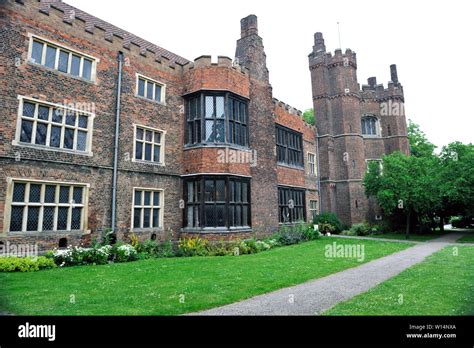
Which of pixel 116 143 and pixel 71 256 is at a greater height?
pixel 116 143

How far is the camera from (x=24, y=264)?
8.97m

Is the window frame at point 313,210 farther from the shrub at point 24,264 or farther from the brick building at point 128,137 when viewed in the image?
the shrub at point 24,264

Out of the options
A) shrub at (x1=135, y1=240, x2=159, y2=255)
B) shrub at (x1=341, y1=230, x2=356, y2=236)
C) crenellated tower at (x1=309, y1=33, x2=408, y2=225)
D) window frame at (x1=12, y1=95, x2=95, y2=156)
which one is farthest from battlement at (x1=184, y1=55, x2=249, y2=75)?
shrub at (x1=341, y1=230, x2=356, y2=236)

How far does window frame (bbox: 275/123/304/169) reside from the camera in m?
20.4

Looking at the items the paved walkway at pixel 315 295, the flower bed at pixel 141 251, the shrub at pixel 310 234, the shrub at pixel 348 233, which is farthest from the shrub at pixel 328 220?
the paved walkway at pixel 315 295

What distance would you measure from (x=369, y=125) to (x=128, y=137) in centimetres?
2498

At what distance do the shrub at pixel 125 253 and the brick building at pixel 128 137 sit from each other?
1.17 m

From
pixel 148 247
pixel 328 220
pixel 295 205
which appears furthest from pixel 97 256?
pixel 328 220

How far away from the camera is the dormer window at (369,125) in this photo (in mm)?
29844

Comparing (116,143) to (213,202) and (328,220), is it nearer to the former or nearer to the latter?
(213,202)

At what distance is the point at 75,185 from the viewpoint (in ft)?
37.7

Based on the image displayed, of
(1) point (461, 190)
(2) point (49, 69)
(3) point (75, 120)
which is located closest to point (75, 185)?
(3) point (75, 120)

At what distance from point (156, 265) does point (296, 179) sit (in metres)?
13.5

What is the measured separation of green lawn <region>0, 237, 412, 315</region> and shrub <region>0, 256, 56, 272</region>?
56cm
